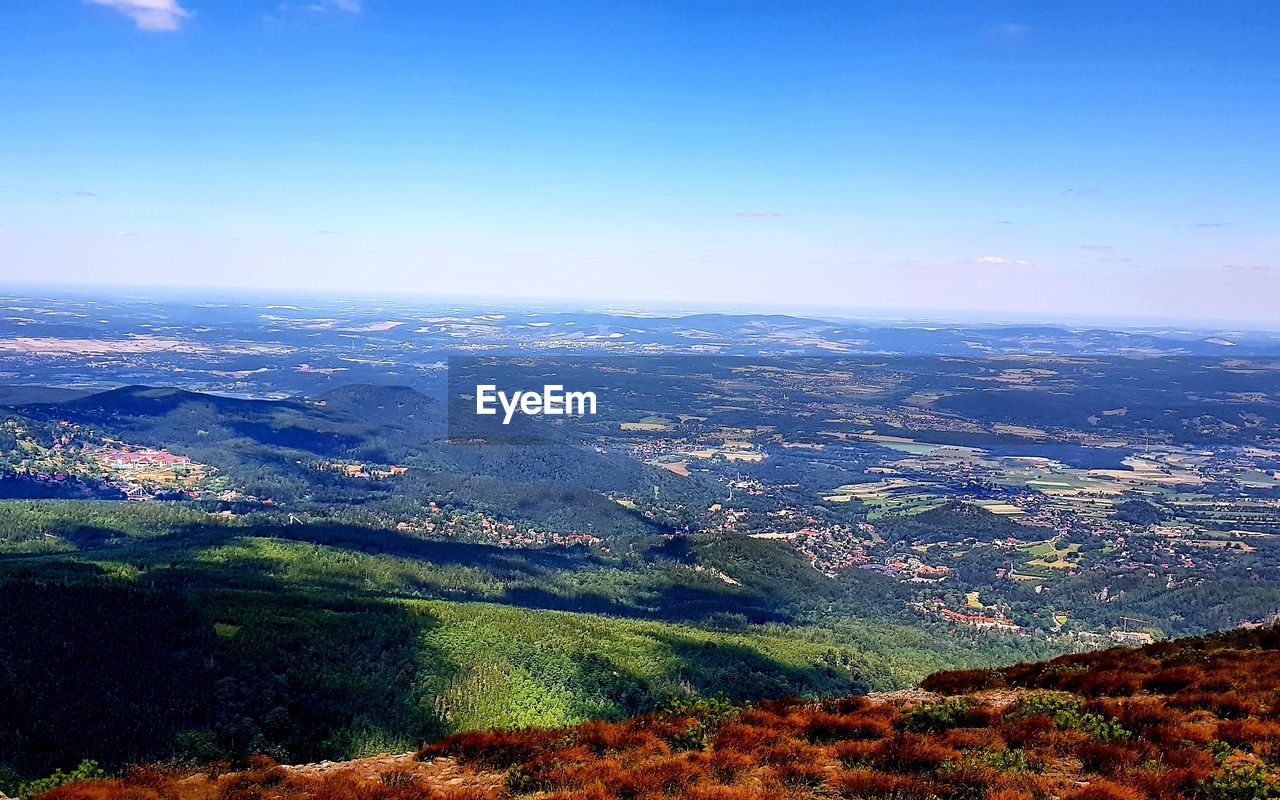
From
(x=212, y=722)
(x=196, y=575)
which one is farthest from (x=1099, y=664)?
(x=196, y=575)

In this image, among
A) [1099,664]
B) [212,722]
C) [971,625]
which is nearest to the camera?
[1099,664]

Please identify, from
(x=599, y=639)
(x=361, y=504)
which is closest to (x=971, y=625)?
(x=599, y=639)

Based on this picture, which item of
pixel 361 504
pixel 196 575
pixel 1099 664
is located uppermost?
pixel 1099 664

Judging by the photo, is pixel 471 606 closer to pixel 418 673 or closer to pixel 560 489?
pixel 418 673

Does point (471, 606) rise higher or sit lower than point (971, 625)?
higher

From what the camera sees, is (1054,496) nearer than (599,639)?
No

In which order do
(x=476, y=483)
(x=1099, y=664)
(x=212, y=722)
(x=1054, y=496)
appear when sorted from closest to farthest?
(x=1099, y=664), (x=212, y=722), (x=1054, y=496), (x=476, y=483)
